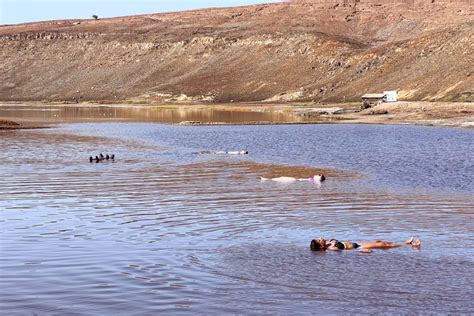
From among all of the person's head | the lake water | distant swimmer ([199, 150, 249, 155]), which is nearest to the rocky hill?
distant swimmer ([199, 150, 249, 155])

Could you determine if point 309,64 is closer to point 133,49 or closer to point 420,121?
point 133,49

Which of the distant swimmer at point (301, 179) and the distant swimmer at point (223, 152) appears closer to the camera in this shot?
the distant swimmer at point (301, 179)

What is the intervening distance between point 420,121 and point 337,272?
5410 centimetres

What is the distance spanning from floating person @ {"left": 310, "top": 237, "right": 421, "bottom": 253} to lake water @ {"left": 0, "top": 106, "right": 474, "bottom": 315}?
28 cm

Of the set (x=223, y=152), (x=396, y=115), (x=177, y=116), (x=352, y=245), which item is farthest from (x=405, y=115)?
(x=352, y=245)

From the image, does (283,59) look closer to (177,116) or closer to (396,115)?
(177,116)

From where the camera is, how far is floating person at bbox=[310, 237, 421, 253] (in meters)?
18.7

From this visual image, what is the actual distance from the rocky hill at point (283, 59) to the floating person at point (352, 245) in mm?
72008

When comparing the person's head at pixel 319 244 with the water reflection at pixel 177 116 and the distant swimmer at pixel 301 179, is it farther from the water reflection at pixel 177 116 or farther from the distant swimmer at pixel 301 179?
the water reflection at pixel 177 116

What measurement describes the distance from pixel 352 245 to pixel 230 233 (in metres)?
3.49

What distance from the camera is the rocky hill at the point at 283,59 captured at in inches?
4361

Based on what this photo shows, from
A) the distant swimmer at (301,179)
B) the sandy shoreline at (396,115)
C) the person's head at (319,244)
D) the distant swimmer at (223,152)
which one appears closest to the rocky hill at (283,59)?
the sandy shoreline at (396,115)

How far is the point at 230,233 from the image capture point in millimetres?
21219

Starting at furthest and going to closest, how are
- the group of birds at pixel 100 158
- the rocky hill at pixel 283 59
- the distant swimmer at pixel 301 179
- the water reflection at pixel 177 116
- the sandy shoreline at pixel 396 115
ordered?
1. the rocky hill at pixel 283 59
2. the water reflection at pixel 177 116
3. the sandy shoreline at pixel 396 115
4. the group of birds at pixel 100 158
5. the distant swimmer at pixel 301 179
